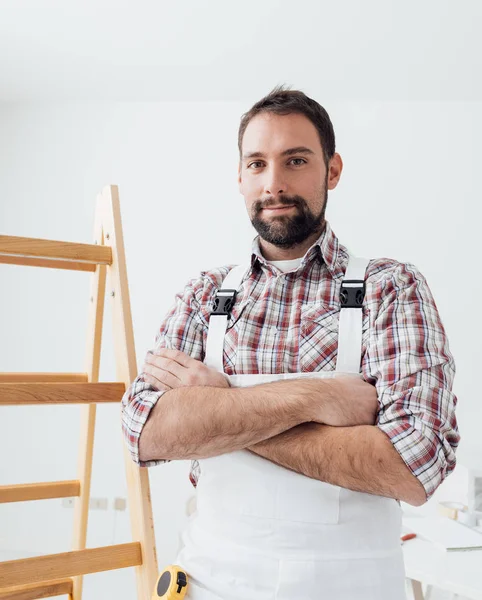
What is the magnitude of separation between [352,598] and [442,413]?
0.39m

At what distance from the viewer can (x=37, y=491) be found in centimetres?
168

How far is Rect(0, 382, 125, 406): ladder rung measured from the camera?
1.36 metres

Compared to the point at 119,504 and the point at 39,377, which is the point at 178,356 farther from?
the point at 119,504

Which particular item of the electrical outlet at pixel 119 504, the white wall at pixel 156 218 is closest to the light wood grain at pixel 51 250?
the white wall at pixel 156 218

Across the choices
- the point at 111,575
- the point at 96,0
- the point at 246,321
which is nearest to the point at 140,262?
the point at 96,0

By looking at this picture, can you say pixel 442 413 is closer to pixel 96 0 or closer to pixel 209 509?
pixel 209 509

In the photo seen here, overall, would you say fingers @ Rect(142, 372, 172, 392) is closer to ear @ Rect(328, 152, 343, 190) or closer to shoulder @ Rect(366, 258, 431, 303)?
shoulder @ Rect(366, 258, 431, 303)

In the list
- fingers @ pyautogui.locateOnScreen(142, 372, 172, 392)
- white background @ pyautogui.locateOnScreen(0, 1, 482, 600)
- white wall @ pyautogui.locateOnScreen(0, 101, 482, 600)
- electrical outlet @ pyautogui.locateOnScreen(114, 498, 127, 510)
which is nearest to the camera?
fingers @ pyautogui.locateOnScreen(142, 372, 172, 392)

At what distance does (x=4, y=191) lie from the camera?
450cm

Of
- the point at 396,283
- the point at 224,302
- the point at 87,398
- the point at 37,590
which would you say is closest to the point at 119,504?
the point at 37,590

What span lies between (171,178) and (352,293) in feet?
10.6

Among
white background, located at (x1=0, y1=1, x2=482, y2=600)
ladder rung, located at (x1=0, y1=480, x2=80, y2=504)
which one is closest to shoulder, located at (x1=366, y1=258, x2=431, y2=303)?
ladder rung, located at (x1=0, y1=480, x2=80, y2=504)

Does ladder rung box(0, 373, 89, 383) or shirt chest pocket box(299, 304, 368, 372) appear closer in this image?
shirt chest pocket box(299, 304, 368, 372)

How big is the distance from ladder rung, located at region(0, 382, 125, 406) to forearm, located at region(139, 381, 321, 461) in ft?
0.70
